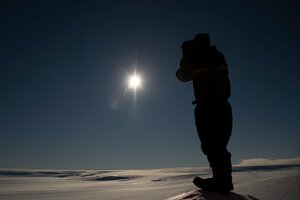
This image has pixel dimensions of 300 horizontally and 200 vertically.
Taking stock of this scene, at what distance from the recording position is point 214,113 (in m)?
3.27

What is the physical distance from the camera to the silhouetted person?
3275mm

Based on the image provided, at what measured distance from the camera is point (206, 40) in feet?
11.7

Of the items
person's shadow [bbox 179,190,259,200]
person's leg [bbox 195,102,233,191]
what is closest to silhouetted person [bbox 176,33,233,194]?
person's leg [bbox 195,102,233,191]

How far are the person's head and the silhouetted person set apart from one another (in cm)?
8

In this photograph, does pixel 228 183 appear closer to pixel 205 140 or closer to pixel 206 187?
pixel 206 187

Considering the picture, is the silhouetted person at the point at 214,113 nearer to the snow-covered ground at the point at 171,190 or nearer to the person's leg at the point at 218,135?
the person's leg at the point at 218,135

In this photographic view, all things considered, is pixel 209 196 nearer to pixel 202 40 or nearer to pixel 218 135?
pixel 218 135

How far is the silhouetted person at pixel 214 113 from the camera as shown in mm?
3275

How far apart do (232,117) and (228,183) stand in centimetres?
83

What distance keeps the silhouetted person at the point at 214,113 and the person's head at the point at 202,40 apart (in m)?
0.08

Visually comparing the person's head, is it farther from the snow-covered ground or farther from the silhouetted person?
the snow-covered ground

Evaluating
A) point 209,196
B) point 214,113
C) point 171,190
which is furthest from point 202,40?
point 171,190

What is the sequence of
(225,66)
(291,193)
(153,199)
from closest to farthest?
(225,66) < (291,193) < (153,199)

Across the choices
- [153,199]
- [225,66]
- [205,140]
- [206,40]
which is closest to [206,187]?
[205,140]
